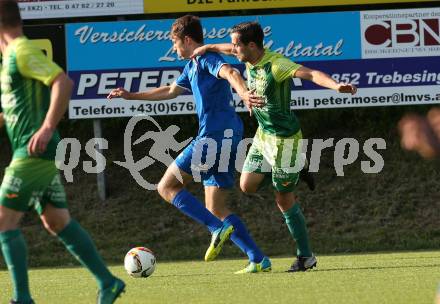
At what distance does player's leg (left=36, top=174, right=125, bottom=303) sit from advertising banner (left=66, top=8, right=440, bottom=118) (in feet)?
28.7

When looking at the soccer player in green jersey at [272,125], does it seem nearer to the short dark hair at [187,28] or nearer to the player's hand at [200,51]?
the player's hand at [200,51]

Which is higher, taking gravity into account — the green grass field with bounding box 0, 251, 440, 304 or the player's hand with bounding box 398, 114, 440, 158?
the player's hand with bounding box 398, 114, 440, 158

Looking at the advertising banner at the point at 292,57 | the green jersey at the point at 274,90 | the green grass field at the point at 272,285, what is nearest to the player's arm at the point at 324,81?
the green jersey at the point at 274,90

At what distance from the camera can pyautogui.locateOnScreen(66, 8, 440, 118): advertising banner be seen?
15.3m

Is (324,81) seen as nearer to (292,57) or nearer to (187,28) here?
(187,28)

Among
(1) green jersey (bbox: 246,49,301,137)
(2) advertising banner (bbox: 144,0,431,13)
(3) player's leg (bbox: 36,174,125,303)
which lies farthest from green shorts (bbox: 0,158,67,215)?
(2) advertising banner (bbox: 144,0,431,13)

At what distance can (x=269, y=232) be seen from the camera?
15430 millimetres

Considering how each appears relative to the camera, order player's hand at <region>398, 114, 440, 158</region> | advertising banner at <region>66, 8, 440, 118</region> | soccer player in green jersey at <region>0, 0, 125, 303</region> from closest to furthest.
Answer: player's hand at <region>398, 114, 440, 158</region>, soccer player in green jersey at <region>0, 0, 125, 303</region>, advertising banner at <region>66, 8, 440, 118</region>

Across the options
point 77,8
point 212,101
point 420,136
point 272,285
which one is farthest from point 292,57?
point 420,136

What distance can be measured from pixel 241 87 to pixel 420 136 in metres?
4.13

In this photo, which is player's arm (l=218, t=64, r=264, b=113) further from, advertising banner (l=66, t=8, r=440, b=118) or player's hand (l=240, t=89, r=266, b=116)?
advertising banner (l=66, t=8, r=440, b=118)

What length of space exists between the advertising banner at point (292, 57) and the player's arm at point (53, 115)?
29.8ft

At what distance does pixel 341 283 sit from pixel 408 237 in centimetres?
699

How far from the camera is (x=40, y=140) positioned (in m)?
6.06
